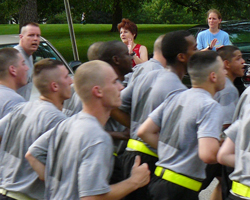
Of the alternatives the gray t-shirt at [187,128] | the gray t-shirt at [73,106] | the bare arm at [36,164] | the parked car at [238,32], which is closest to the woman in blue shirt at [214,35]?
the parked car at [238,32]

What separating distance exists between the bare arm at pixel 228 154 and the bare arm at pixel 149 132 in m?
0.65

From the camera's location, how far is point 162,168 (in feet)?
11.3

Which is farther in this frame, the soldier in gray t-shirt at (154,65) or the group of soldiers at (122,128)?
the soldier in gray t-shirt at (154,65)

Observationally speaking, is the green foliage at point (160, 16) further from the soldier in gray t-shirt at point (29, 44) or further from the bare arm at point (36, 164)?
the bare arm at point (36, 164)

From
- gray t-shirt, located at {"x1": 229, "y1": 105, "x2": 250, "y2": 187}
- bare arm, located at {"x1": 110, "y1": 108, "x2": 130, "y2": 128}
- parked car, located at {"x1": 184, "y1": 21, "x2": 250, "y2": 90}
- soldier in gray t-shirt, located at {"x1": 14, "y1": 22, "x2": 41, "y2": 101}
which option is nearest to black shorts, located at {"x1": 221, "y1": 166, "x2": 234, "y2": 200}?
bare arm, located at {"x1": 110, "y1": 108, "x2": 130, "y2": 128}

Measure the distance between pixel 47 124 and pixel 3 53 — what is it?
1.40 m

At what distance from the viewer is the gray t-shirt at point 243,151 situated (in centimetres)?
278

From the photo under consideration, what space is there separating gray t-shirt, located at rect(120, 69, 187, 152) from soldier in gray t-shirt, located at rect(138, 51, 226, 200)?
271 millimetres

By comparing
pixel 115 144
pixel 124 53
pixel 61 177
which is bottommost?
pixel 115 144

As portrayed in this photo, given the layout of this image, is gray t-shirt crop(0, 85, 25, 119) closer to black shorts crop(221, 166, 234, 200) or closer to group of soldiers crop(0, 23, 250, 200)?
group of soldiers crop(0, 23, 250, 200)

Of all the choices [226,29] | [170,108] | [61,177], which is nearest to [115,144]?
[170,108]

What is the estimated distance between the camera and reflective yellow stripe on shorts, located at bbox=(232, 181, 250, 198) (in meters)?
2.87

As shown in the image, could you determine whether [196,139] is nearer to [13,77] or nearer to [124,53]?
[124,53]

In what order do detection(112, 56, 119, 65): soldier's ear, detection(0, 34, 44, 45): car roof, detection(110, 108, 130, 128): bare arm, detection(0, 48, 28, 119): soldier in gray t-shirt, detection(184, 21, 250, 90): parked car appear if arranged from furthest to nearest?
detection(184, 21, 250, 90): parked car < detection(0, 34, 44, 45): car roof < detection(112, 56, 119, 65): soldier's ear < detection(110, 108, 130, 128): bare arm < detection(0, 48, 28, 119): soldier in gray t-shirt
